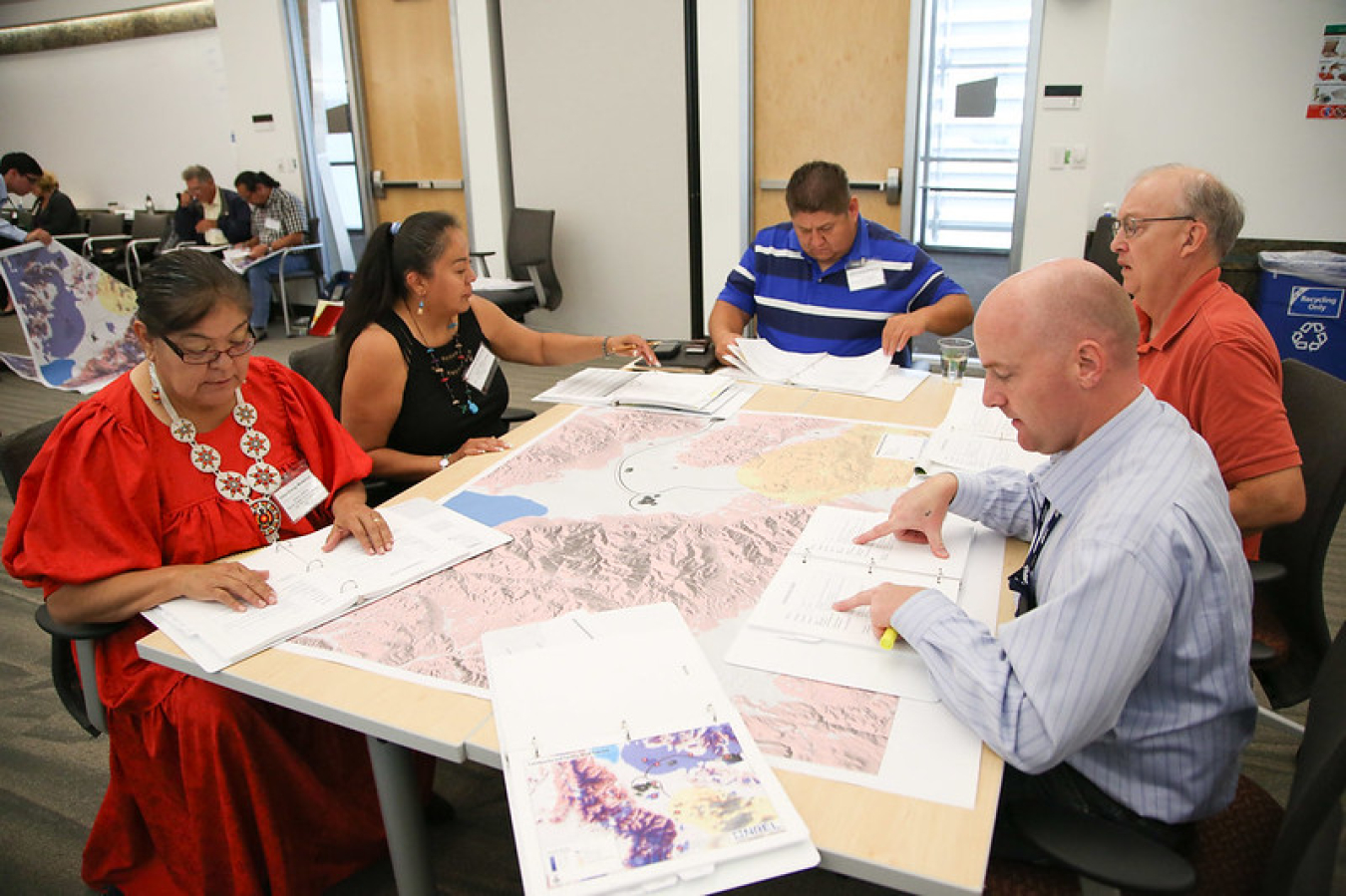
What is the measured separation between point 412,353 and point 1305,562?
2014 mm

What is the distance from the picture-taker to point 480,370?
2359 millimetres

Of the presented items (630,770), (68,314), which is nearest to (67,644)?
(630,770)

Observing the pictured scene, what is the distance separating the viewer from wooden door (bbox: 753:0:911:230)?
4.58 m

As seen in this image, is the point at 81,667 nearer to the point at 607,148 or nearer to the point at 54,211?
the point at 607,148

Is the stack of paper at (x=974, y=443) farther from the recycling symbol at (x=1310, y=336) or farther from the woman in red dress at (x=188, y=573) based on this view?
the recycling symbol at (x=1310, y=336)

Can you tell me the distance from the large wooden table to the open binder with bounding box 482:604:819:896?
1.4 inches

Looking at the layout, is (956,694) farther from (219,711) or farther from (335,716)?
(219,711)

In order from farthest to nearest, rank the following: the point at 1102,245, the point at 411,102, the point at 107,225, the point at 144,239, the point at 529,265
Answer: the point at 107,225, the point at 144,239, the point at 411,102, the point at 529,265, the point at 1102,245

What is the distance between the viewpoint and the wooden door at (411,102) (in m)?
5.89

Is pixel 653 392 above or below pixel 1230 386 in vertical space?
below

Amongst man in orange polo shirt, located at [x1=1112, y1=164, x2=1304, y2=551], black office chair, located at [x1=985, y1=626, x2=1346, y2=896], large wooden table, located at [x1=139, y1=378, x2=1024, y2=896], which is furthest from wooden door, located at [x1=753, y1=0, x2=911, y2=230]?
black office chair, located at [x1=985, y1=626, x2=1346, y2=896]

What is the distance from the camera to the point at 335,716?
1087mm

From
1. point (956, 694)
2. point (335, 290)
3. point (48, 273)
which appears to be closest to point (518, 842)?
point (956, 694)

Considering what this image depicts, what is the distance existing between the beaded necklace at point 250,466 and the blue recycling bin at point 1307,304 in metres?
4.54
